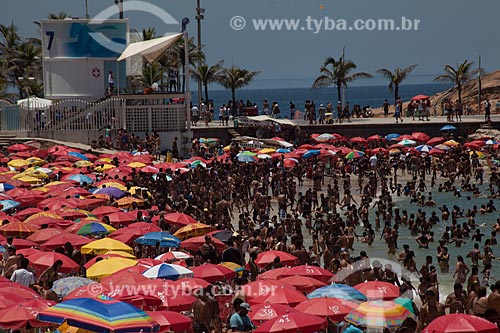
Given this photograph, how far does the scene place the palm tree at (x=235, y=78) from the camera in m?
56.2

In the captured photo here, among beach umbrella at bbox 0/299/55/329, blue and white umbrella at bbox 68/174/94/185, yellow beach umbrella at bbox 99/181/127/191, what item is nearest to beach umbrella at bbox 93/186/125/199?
yellow beach umbrella at bbox 99/181/127/191

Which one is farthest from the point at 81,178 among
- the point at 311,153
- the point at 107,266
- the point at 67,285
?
the point at 311,153

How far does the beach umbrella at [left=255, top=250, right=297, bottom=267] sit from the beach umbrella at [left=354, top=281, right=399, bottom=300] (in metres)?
2.80

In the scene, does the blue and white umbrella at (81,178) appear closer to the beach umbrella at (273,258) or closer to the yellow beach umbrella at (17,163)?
the yellow beach umbrella at (17,163)

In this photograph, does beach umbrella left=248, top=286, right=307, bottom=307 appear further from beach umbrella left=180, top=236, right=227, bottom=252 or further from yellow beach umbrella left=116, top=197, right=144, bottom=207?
yellow beach umbrella left=116, top=197, right=144, bottom=207

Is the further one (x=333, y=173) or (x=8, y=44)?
(x=8, y=44)

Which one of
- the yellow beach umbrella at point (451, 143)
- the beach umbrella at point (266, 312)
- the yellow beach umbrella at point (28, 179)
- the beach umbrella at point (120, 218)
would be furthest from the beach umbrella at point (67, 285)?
the yellow beach umbrella at point (451, 143)

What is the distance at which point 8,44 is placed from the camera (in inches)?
2283

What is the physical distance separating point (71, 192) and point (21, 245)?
6578 mm

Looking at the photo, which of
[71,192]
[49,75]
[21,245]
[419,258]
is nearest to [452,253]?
[419,258]

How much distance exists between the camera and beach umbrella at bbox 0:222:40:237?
19422 millimetres

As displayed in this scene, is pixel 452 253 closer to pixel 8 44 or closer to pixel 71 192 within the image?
pixel 71 192

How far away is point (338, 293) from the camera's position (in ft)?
48.9

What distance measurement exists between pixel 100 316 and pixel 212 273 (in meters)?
4.40
